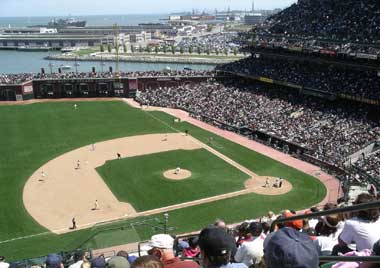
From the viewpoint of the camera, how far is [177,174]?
3812cm

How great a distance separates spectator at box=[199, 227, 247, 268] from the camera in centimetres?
509

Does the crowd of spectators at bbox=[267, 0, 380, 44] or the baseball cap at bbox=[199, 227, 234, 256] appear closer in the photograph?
the baseball cap at bbox=[199, 227, 234, 256]

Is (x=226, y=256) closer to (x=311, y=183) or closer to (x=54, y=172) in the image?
(x=311, y=183)

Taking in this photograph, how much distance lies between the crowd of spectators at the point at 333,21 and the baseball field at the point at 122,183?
1963 centimetres

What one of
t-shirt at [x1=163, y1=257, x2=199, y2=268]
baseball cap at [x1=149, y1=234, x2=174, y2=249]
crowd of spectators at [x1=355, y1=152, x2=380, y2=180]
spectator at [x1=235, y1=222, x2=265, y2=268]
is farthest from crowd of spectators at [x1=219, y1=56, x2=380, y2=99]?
t-shirt at [x1=163, y1=257, x2=199, y2=268]

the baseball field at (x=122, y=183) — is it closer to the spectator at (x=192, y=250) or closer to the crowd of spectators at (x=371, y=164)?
the crowd of spectators at (x=371, y=164)

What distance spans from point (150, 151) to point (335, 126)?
18578 mm

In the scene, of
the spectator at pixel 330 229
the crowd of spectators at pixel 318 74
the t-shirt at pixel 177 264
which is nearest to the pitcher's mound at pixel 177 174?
Answer: the crowd of spectators at pixel 318 74

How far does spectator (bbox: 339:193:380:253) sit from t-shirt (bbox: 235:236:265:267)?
154cm

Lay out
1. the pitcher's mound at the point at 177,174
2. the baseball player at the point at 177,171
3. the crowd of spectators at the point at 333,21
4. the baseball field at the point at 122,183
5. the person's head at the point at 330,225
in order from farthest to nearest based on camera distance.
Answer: the crowd of spectators at the point at 333,21 < the baseball player at the point at 177,171 < the pitcher's mound at the point at 177,174 < the baseball field at the point at 122,183 < the person's head at the point at 330,225

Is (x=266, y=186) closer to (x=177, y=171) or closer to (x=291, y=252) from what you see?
(x=177, y=171)

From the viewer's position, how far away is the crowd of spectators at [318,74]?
159 feet

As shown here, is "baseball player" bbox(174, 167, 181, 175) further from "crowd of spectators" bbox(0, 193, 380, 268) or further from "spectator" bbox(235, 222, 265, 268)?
"spectator" bbox(235, 222, 265, 268)

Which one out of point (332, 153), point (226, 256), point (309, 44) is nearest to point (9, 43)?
point (309, 44)
